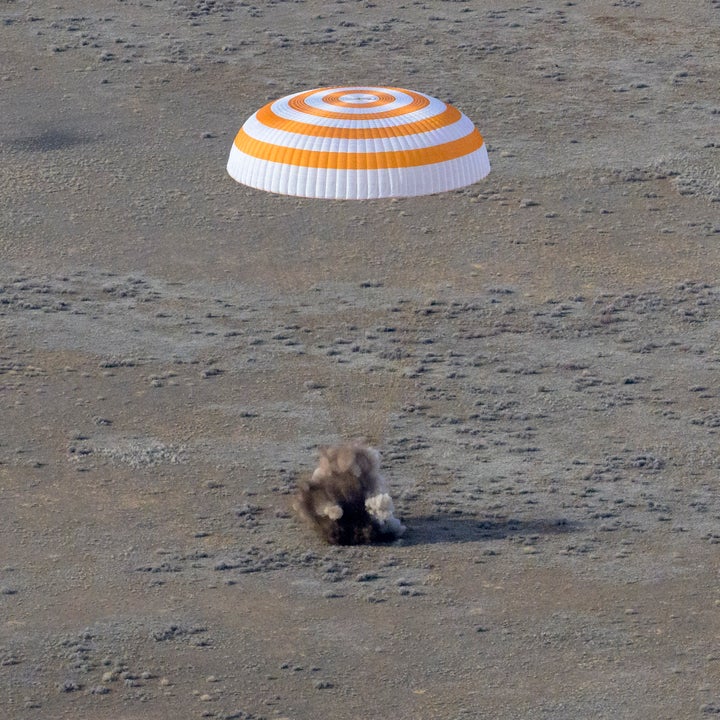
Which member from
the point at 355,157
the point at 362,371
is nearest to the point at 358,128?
the point at 355,157

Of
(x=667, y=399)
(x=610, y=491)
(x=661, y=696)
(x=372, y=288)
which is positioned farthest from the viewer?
(x=372, y=288)

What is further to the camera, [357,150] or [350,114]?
[350,114]

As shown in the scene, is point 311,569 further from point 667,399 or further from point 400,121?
point 667,399

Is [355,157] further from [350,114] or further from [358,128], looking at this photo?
[350,114]

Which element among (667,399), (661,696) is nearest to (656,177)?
(667,399)

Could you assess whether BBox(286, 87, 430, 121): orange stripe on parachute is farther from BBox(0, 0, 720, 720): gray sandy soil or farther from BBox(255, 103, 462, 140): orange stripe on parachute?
BBox(0, 0, 720, 720): gray sandy soil
